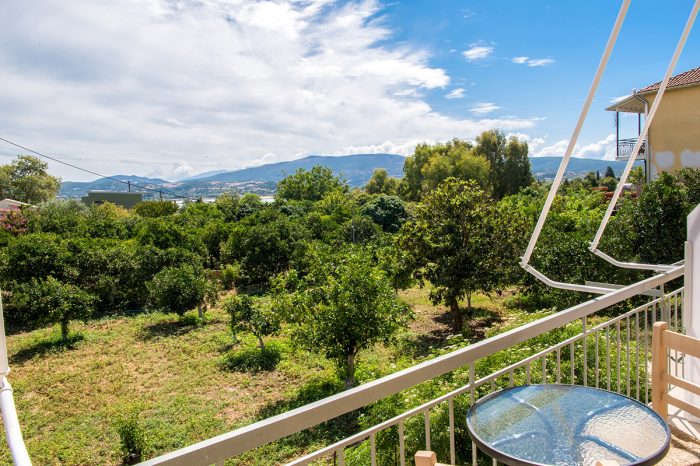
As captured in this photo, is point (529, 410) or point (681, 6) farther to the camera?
point (681, 6)

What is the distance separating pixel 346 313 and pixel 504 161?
2629cm

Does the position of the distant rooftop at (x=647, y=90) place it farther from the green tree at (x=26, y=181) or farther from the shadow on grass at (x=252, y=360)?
the green tree at (x=26, y=181)

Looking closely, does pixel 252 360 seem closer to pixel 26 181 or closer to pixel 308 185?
pixel 308 185

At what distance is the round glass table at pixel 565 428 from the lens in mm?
1113

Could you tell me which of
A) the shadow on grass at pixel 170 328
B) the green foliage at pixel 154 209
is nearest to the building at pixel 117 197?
the green foliage at pixel 154 209

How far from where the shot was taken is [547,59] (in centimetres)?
694

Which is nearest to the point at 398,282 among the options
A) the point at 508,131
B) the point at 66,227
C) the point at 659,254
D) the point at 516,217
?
the point at 516,217

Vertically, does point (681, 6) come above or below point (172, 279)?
above

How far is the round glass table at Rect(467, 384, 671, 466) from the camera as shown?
3.65 feet

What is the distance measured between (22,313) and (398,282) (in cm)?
882

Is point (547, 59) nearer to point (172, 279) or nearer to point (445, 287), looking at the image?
point (445, 287)

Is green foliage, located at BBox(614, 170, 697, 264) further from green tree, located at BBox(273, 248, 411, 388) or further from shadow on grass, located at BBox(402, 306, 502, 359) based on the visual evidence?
green tree, located at BBox(273, 248, 411, 388)

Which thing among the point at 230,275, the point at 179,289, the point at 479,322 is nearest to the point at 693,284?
the point at 479,322

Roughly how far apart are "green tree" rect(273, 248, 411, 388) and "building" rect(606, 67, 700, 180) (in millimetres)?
10025
